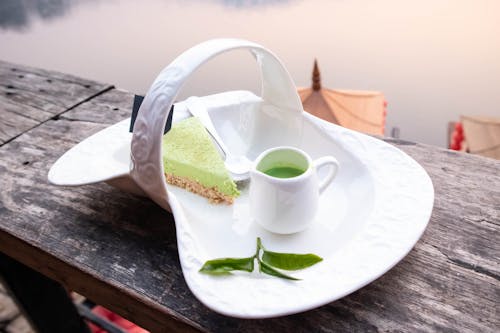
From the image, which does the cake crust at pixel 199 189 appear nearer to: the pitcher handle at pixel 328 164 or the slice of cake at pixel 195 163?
the slice of cake at pixel 195 163

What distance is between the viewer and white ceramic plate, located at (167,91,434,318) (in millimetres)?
486

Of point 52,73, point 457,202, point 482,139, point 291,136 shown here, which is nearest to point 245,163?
point 291,136

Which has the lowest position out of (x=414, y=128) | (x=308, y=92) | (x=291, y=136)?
(x=414, y=128)

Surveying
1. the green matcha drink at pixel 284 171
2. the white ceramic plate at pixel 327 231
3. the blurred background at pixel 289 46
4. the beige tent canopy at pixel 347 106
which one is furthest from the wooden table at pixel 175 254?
the blurred background at pixel 289 46

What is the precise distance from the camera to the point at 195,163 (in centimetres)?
68

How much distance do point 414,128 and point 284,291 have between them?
2188 millimetres

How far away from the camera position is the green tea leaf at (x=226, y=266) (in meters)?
0.51

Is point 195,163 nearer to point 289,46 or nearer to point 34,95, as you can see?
point 34,95

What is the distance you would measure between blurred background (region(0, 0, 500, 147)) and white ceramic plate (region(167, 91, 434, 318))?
56.9 inches

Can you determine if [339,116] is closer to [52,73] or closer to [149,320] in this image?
[52,73]

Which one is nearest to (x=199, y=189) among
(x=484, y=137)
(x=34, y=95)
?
(x=34, y=95)

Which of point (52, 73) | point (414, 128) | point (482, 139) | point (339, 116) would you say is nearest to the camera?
point (52, 73)

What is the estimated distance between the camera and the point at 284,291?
0.49 m

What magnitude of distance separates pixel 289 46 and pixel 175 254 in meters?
1.99
